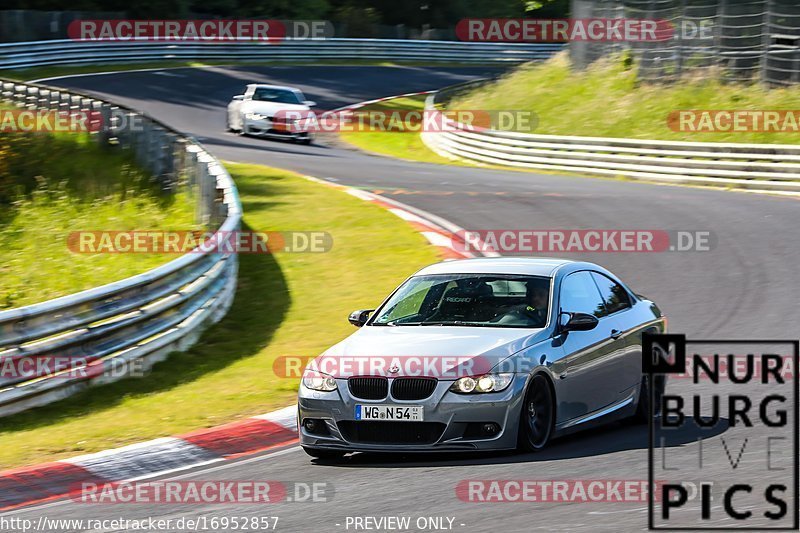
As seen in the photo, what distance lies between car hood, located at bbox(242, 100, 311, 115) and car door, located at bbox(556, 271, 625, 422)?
24.9 metres

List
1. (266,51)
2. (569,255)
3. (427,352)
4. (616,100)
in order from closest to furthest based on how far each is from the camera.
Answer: (427,352)
(569,255)
(616,100)
(266,51)

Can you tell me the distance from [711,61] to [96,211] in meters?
18.6

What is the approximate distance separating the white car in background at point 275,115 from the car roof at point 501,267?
24.7 meters

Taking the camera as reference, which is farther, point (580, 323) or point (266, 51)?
point (266, 51)

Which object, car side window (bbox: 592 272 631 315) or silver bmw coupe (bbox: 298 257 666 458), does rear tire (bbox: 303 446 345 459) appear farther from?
car side window (bbox: 592 272 631 315)

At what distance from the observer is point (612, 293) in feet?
32.2

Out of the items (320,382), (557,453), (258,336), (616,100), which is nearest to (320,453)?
(320,382)

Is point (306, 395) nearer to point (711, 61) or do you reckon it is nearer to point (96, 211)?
point (96, 211)

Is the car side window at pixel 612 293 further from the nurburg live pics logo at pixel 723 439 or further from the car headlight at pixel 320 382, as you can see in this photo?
the car headlight at pixel 320 382

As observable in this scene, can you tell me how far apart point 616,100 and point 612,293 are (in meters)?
25.5

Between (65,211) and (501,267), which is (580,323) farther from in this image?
(65,211)

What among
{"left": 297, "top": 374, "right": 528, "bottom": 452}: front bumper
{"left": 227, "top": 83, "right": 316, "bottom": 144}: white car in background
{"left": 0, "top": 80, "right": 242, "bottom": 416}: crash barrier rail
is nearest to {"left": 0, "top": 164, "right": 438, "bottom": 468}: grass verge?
{"left": 0, "top": 80, "right": 242, "bottom": 416}: crash barrier rail

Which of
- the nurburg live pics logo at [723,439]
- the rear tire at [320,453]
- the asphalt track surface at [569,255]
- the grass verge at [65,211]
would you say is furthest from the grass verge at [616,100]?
the rear tire at [320,453]

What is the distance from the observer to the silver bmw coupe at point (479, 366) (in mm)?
7977
